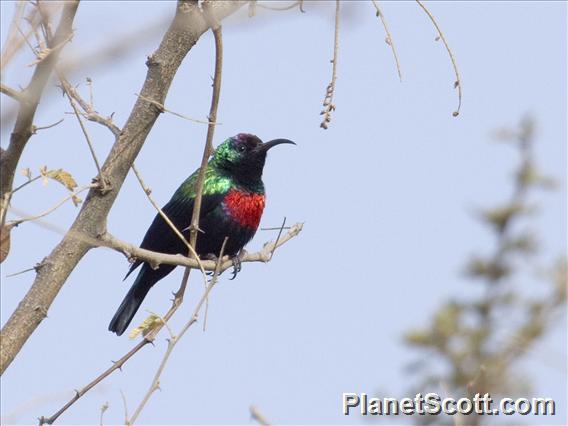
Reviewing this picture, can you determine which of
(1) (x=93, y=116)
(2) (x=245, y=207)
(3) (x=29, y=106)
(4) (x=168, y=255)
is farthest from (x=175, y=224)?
(3) (x=29, y=106)

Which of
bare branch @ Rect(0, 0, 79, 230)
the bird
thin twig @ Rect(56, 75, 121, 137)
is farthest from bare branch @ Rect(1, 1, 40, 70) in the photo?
the bird

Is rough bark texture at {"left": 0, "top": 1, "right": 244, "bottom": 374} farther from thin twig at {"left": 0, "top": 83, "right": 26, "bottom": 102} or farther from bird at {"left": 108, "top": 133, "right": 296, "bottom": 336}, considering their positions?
bird at {"left": 108, "top": 133, "right": 296, "bottom": 336}

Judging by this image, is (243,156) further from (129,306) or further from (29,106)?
(29,106)

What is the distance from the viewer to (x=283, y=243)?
4.68m

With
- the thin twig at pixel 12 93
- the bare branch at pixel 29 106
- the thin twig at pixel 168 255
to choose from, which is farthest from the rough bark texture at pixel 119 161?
the thin twig at pixel 12 93

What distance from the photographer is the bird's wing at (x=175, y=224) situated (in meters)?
6.05

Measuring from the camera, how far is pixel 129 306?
6.25 meters

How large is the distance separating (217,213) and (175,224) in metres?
0.24

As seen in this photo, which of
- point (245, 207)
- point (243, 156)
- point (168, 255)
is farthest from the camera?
point (243, 156)

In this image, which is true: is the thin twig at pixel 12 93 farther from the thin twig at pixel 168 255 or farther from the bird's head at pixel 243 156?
the bird's head at pixel 243 156

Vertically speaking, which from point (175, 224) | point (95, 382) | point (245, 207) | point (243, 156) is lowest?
point (95, 382)

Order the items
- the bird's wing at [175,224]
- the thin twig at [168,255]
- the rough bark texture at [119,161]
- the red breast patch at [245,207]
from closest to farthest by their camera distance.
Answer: the rough bark texture at [119,161], the thin twig at [168,255], the bird's wing at [175,224], the red breast patch at [245,207]

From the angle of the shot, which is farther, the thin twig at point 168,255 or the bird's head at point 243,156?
the bird's head at point 243,156

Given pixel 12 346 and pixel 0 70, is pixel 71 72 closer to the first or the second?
pixel 0 70
